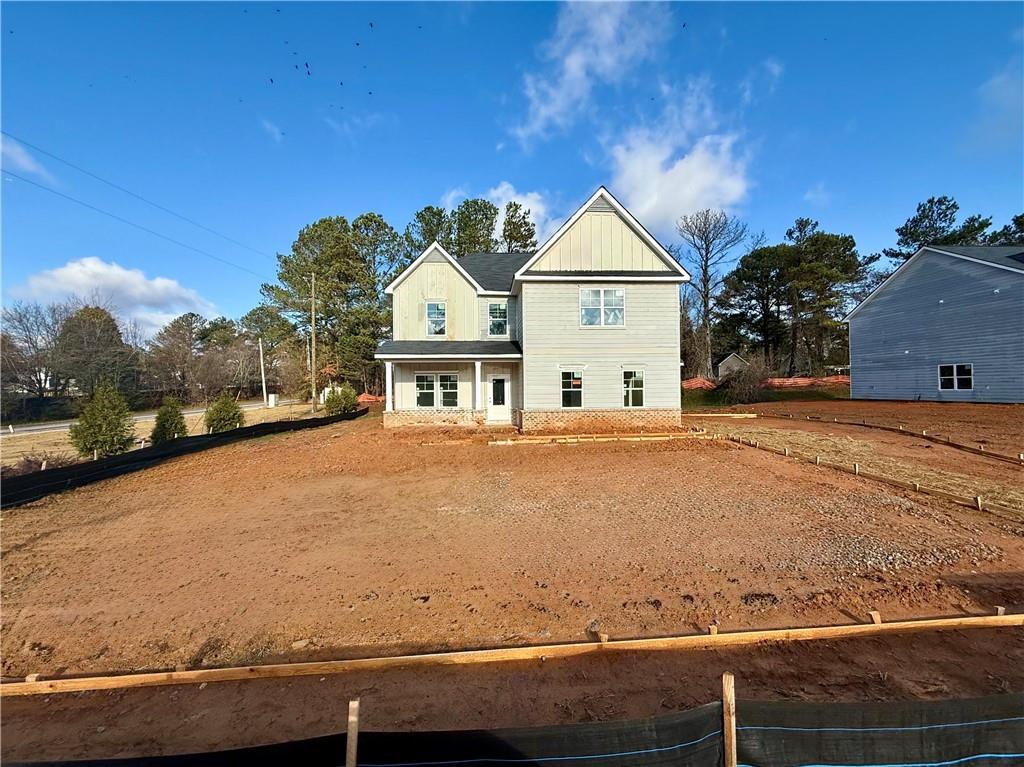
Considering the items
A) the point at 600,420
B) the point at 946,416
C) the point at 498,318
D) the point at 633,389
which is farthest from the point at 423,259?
the point at 946,416

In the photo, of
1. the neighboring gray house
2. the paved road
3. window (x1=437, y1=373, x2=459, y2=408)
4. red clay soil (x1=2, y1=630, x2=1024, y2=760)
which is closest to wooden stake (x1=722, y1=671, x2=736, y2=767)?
red clay soil (x1=2, y1=630, x2=1024, y2=760)

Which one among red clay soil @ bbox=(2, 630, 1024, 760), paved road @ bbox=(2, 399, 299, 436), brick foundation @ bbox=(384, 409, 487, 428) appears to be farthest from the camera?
paved road @ bbox=(2, 399, 299, 436)

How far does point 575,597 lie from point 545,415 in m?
12.0

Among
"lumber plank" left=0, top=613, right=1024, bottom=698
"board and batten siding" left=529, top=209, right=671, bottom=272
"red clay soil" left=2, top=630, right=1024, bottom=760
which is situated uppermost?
"board and batten siding" left=529, top=209, right=671, bottom=272

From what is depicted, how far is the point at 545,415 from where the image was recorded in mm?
16797

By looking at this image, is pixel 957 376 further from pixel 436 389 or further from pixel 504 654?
pixel 504 654

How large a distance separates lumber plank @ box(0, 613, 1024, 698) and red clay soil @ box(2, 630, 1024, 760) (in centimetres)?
6

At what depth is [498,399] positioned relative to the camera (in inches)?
765

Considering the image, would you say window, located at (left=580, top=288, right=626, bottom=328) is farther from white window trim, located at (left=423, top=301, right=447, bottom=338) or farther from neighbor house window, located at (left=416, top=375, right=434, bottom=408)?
neighbor house window, located at (left=416, top=375, right=434, bottom=408)

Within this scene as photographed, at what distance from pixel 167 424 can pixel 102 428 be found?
2804mm

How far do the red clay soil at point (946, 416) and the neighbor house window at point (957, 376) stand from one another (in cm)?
111

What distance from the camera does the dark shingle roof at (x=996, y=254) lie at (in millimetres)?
21000

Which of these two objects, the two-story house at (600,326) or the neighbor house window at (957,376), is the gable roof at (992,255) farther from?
the two-story house at (600,326)

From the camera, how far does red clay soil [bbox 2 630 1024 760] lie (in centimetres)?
318
